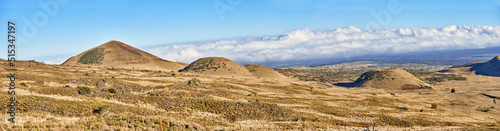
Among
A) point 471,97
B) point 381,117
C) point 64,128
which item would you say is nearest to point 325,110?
point 381,117

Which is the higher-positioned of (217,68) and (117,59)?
(117,59)

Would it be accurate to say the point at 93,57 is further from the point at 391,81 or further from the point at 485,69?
the point at 485,69

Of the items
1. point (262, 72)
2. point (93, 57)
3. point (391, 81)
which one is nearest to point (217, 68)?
point (262, 72)

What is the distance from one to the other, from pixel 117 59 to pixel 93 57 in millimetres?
13808

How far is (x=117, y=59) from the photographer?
165m

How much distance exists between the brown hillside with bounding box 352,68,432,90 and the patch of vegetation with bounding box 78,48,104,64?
136706 mm

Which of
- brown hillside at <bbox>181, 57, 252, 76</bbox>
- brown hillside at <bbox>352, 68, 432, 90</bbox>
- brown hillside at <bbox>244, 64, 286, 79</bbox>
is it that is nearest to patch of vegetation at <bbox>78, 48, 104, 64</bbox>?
brown hillside at <bbox>181, 57, 252, 76</bbox>

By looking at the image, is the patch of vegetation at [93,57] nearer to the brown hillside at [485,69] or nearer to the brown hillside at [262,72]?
the brown hillside at [262,72]

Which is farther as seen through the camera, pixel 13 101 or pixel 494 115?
pixel 494 115

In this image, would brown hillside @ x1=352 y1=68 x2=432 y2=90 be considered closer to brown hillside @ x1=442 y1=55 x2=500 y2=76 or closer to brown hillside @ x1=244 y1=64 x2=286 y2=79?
brown hillside @ x1=244 y1=64 x2=286 y2=79

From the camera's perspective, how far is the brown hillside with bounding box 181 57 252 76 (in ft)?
473

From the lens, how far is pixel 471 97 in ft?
278

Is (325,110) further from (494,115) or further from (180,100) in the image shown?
(494,115)

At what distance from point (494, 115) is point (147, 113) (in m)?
63.7
